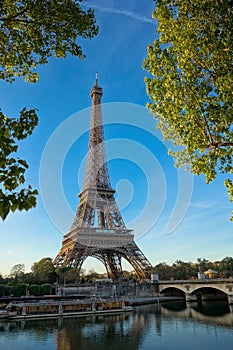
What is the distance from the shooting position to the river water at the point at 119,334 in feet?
54.5

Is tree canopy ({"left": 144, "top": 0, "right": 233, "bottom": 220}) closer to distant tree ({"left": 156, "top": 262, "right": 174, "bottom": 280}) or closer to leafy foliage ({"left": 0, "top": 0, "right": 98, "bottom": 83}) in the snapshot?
leafy foliage ({"left": 0, "top": 0, "right": 98, "bottom": 83})

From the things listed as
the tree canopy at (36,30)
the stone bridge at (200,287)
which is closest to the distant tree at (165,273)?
the stone bridge at (200,287)

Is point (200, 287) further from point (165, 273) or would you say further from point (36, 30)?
point (36, 30)

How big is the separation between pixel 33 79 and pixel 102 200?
41.8 metres

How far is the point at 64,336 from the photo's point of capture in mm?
19078

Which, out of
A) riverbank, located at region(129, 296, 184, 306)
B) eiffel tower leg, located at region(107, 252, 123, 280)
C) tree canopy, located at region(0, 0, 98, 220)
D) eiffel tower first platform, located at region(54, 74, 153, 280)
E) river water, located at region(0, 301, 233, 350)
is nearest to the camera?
tree canopy, located at region(0, 0, 98, 220)

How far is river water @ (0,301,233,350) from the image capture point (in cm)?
1662

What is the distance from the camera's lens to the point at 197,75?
8.56 m

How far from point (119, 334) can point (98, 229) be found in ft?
85.0

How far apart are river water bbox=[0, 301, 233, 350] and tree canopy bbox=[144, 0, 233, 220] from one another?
490 inches

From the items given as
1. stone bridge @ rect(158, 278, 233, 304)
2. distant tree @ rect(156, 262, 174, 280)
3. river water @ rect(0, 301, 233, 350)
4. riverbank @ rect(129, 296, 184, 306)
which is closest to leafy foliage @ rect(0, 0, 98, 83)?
river water @ rect(0, 301, 233, 350)

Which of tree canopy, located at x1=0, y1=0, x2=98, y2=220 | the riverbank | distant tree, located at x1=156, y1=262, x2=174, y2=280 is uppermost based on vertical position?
tree canopy, located at x1=0, y1=0, x2=98, y2=220

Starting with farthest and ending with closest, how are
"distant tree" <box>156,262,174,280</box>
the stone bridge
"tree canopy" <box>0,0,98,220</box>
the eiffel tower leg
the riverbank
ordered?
"distant tree" <box>156,262,174,280</box>, the eiffel tower leg, the riverbank, the stone bridge, "tree canopy" <box>0,0,98,220</box>

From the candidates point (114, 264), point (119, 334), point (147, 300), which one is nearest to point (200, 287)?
point (147, 300)
